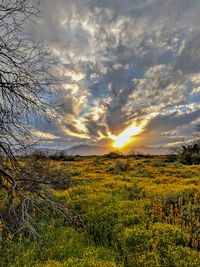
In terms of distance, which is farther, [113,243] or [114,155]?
[114,155]

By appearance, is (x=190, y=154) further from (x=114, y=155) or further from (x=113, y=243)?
(x=113, y=243)

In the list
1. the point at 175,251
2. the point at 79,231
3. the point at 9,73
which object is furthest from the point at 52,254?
the point at 9,73

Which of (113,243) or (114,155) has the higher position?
(114,155)

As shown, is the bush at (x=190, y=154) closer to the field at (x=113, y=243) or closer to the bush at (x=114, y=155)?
the bush at (x=114, y=155)

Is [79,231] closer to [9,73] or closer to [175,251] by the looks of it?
[175,251]

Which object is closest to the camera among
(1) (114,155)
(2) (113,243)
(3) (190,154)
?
(2) (113,243)

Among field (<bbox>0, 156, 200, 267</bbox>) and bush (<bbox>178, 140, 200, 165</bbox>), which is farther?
bush (<bbox>178, 140, 200, 165</bbox>)

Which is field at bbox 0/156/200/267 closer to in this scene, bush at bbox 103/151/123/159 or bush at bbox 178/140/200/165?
bush at bbox 178/140/200/165

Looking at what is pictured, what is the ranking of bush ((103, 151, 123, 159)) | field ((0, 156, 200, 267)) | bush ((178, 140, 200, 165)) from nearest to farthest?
field ((0, 156, 200, 267))
bush ((178, 140, 200, 165))
bush ((103, 151, 123, 159))

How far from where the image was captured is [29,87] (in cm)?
349

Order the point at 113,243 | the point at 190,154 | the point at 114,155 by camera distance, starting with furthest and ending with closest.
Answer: the point at 114,155 < the point at 190,154 < the point at 113,243

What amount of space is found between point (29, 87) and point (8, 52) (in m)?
0.78

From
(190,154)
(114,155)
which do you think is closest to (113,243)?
(190,154)

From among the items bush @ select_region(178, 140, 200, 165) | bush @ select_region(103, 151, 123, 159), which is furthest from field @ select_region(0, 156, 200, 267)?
bush @ select_region(103, 151, 123, 159)
